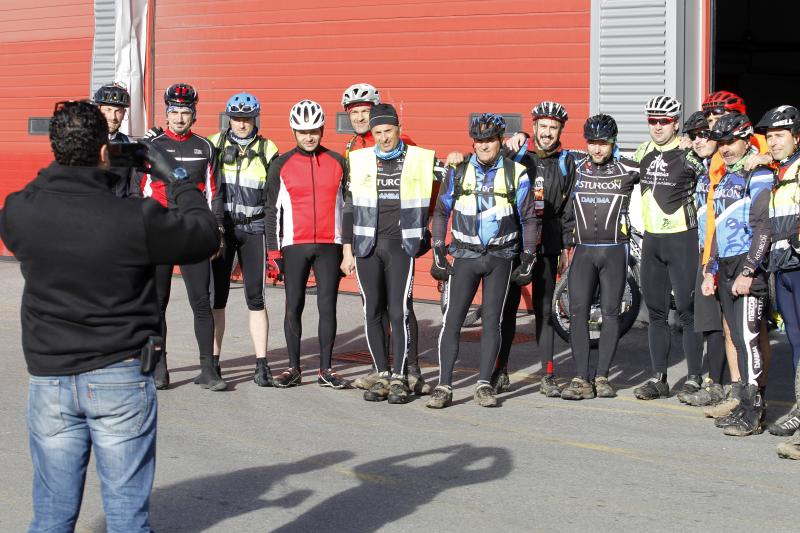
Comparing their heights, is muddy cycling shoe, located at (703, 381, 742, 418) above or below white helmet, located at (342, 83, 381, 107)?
below

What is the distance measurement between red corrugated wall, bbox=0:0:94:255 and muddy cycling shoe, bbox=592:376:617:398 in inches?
427

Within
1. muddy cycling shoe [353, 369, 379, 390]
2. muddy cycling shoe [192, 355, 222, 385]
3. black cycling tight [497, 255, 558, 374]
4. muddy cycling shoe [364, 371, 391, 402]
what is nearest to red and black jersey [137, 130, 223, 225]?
Result: muddy cycling shoe [192, 355, 222, 385]

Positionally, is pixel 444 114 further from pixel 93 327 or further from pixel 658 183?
pixel 93 327

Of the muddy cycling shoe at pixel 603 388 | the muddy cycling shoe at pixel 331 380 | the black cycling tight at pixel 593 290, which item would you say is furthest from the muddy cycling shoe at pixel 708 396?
the muddy cycling shoe at pixel 331 380

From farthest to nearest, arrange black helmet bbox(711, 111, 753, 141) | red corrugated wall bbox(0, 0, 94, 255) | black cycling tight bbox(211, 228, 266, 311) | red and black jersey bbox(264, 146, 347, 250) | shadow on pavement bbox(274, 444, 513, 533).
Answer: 1. red corrugated wall bbox(0, 0, 94, 255)
2. black cycling tight bbox(211, 228, 266, 311)
3. red and black jersey bbox(264, 146, 347, 250)
4. black helmet bbox(711, 111, 753, 141)
5. shadow on pavement bbox(274, 444, 513, 533)

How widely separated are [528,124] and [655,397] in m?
4.98

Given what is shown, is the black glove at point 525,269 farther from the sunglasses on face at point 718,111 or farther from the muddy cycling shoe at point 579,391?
the sunglasses on face at point 718,111

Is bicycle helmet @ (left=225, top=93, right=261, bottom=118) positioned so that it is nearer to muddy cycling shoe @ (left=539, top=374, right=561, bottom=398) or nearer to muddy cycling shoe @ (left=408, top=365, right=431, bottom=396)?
muddy cycling shoe @ (left=408, top=365, right=431, bottom=396)

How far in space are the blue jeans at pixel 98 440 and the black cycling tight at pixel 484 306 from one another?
5.01m

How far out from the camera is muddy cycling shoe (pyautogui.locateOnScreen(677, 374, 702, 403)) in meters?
9.83

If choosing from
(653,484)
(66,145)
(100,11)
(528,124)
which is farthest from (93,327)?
(100,11)

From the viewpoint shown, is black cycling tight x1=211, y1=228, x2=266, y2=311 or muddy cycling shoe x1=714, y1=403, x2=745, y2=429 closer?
muddy cycling shoe x1=714, y1=403, x2=745, y2=429

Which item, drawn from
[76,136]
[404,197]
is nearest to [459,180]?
[404,197]

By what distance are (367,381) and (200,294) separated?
1490 mm
